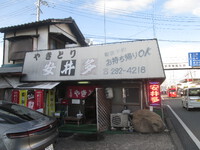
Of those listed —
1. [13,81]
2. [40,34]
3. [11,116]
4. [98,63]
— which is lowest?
[11,116]

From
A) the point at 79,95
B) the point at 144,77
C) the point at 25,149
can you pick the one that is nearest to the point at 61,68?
the point at 79,95

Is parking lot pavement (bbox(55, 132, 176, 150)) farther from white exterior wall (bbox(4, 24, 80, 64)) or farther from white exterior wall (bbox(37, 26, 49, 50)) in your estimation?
white exterior wall (bbox(4, 24, 80, 64))

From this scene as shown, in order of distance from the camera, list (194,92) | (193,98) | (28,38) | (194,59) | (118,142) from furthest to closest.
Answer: (194,59)
(194,92)
(193,98)
(28,38)
(118,142)

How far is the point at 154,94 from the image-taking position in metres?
8.13

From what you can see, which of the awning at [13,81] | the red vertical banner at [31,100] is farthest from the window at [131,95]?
the awning at [13,81]

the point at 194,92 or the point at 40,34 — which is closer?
the point at 40,34

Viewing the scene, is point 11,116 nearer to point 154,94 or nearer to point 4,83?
point 4,83

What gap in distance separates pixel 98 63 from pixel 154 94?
324cm

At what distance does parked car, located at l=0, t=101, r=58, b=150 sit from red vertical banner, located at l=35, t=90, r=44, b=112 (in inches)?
157

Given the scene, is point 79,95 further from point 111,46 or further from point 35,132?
point 35,132

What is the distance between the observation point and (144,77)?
7.79m

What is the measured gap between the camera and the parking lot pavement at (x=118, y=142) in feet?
19.9

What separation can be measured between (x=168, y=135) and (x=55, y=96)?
6554 mm

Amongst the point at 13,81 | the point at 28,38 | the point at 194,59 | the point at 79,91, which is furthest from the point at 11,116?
the point at 194,59
